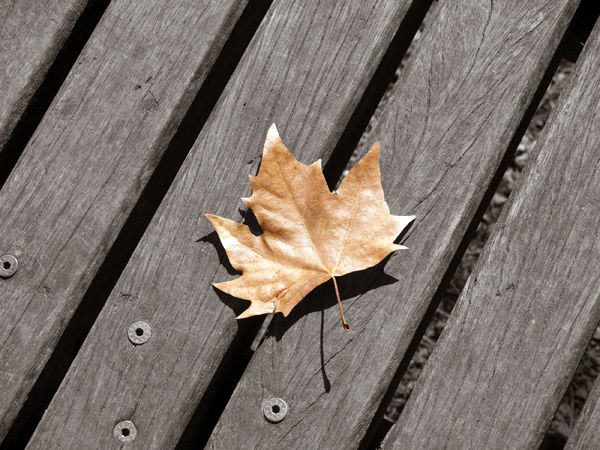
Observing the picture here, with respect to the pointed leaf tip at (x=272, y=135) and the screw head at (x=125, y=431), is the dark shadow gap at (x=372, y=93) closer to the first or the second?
the pointed leaf tip at (x=272, y=135)

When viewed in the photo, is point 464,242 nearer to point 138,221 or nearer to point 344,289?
point 344,289

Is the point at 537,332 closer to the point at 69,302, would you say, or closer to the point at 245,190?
the point at 245,190

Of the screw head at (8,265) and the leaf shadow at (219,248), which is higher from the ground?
the leaf shadow at (219,248)

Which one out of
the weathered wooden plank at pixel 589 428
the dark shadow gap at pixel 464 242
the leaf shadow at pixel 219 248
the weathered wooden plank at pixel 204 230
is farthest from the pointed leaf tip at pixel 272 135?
the weathered wooden plank at pixel 589 428

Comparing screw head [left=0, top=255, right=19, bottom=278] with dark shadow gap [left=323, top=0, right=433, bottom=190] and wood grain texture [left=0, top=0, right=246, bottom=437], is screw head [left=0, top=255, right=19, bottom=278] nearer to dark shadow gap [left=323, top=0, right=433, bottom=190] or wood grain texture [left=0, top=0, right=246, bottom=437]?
wood grain texture [left=0, top=0, right=246, bottom=437]

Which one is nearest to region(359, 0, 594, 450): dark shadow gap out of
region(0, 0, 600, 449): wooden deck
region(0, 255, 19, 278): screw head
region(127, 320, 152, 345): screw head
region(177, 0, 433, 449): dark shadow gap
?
region(0, 0, 600, 449): wooden deck

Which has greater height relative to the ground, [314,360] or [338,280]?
[338,280]

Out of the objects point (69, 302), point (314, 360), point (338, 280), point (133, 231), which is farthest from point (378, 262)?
point (69, 302)
